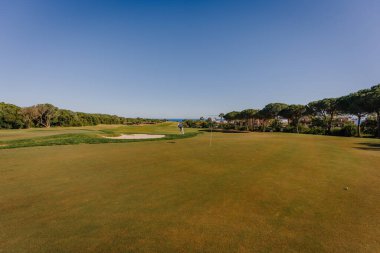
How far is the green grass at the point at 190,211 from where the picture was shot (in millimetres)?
4066

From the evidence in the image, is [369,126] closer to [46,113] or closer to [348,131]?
[348,131]

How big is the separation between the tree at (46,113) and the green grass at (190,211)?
70.6 metres

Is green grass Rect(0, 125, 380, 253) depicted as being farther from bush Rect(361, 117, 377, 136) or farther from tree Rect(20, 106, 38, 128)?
tree Rect(20, 106, 38, 128)

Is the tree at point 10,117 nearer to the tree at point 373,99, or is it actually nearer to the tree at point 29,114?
the tree at point 29,114

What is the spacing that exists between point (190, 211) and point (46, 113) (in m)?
81.7

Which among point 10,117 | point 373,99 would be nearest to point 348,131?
point 373,99

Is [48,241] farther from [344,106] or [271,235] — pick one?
[344,106]

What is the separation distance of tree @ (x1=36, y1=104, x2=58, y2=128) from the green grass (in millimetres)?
→ 70617

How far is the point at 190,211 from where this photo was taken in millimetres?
5500

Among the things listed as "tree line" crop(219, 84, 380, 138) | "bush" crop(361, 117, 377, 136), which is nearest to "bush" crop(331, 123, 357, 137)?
"tree line" crop(219, 84, 380, 138)

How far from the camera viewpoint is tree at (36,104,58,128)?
65688 mm

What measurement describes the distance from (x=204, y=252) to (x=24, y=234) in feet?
14.0

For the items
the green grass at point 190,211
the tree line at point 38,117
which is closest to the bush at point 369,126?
the green grass at point 190,211

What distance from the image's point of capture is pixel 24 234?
439 cm
